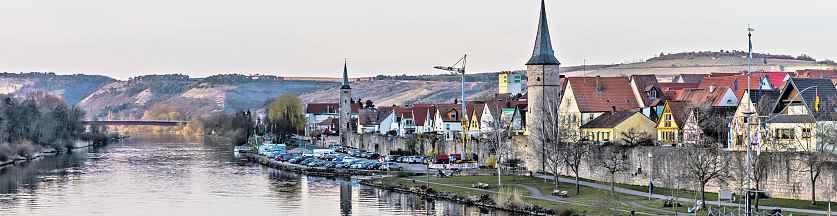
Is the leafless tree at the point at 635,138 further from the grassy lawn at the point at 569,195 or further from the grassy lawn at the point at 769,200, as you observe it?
the grassy lawn at the point at 769,200

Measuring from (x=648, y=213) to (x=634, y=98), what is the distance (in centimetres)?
3844

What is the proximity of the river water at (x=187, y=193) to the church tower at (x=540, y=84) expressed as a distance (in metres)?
12.1

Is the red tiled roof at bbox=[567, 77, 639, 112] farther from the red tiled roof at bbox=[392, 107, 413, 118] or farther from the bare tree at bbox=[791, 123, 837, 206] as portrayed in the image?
the red tiled roof at bbox=[392, 107, 413, 118]

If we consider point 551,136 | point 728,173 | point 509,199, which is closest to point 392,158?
point 551,136

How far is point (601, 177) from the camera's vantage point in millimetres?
76312

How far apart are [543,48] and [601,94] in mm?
6859

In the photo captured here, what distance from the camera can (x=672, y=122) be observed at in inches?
3095

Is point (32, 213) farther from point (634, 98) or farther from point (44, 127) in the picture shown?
point (44, 127)

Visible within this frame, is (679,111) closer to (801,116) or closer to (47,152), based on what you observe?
(801,116)

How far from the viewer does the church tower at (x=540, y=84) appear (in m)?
87.4

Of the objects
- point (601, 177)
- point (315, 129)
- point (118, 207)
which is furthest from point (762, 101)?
point (315, 129)

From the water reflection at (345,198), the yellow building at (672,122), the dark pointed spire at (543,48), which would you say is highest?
the dark pointed spire at (543,48)

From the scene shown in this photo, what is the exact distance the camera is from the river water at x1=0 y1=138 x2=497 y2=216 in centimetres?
7094

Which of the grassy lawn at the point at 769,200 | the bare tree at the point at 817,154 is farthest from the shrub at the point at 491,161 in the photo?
the bare tree at the point at 817,154
